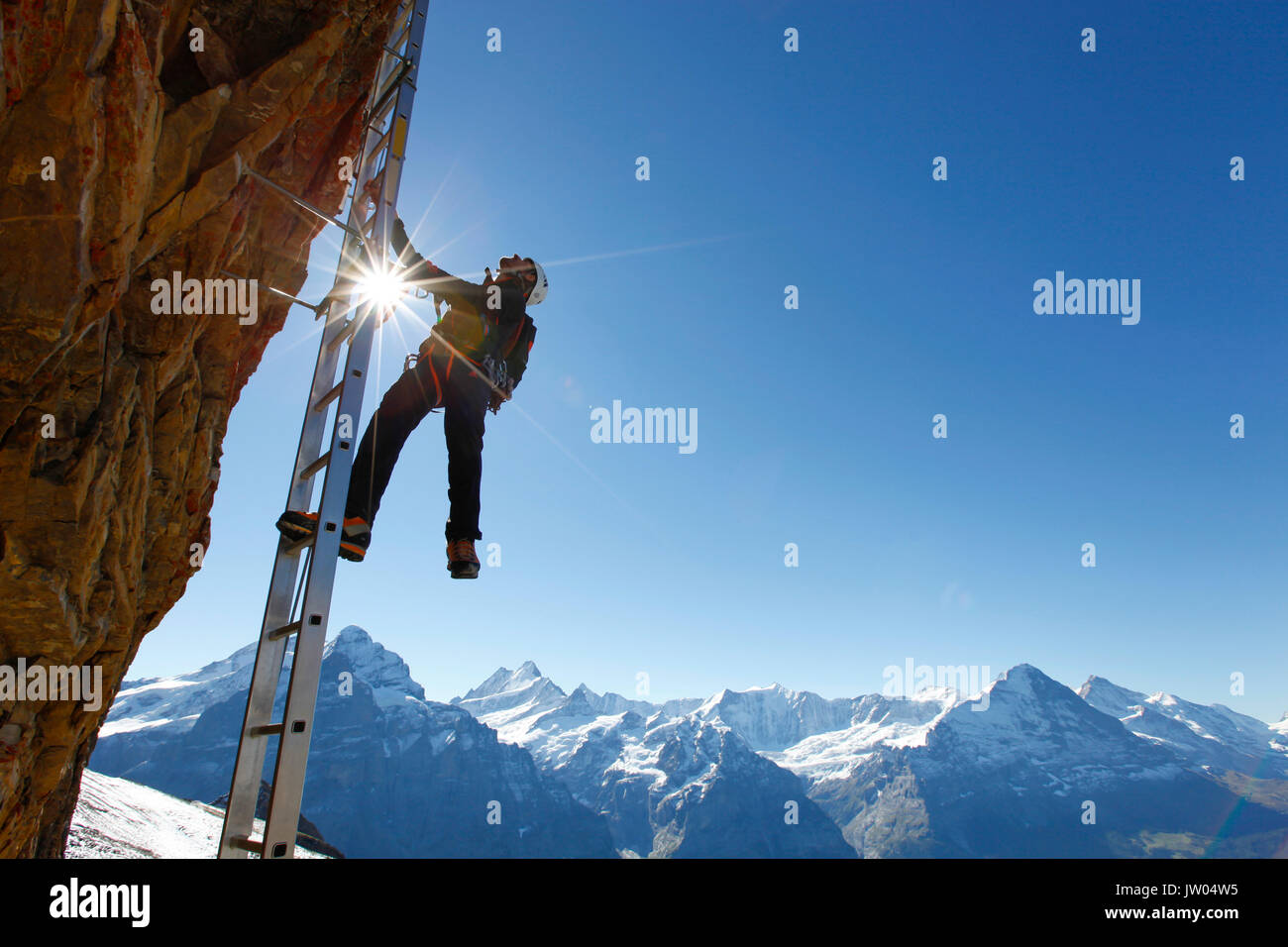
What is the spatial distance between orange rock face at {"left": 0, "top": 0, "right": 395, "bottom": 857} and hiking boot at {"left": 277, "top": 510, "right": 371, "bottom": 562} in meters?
3.02

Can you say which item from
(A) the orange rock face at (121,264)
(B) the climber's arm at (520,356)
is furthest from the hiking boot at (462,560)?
(A) the orange rock face at (121,264)

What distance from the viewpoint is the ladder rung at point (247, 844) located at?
4.48 m

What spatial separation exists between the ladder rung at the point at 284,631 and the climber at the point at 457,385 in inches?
31.8

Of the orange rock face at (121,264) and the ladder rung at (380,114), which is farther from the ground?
the ladder rung at (380,114)

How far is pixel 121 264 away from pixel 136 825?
4406 centimetres

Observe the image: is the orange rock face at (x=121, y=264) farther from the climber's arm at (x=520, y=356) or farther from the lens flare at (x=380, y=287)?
the climber's arm at (x=520, y=356)

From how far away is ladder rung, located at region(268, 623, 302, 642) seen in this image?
17.0ft

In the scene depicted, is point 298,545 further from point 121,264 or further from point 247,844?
point 121,264

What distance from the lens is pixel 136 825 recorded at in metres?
37.0

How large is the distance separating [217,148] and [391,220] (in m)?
2.87

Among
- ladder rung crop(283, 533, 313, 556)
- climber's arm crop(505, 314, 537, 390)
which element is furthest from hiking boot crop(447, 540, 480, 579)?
climber's arm crop(505, 314, 537, 390)

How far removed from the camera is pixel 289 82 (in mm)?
8430
